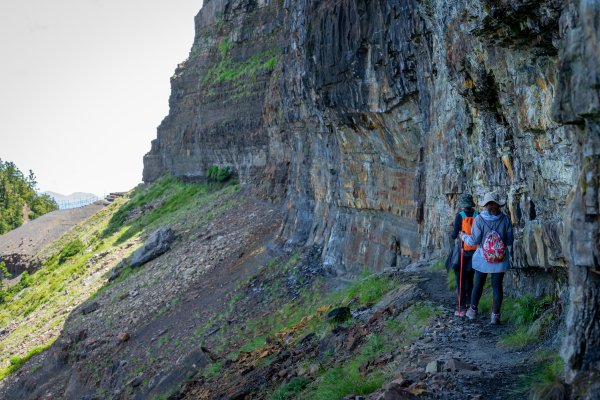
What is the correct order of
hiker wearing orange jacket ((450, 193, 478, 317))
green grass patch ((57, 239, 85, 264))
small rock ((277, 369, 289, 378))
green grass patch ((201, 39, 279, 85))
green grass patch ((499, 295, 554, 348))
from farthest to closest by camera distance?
1. green grass patch ((57, 239, 85, 264))
2. green grass patch ((201, 39, 279, 85))
3. small rock ((277, 369, 289, 378))
4. hiker wearing orange jacket ((450, 193, 478, 317))
5. green grass patch ((499, 295, 554, 348))

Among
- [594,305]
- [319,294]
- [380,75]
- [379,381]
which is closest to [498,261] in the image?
[379,381]

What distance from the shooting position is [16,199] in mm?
69062

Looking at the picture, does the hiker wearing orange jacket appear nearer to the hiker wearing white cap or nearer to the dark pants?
the dark pants

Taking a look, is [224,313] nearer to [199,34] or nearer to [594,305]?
[594,305]

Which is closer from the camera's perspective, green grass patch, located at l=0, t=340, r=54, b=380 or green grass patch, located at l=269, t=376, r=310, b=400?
green grass patch, located at l=269, t=376, r=310, b=400

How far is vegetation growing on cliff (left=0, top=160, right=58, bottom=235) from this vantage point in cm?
6619

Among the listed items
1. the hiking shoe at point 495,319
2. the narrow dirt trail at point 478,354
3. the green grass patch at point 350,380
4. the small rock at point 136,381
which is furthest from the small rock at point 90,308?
the hiking shoe at point 495,319

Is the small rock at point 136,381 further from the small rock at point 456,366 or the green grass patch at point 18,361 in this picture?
the small rock at point 456,366

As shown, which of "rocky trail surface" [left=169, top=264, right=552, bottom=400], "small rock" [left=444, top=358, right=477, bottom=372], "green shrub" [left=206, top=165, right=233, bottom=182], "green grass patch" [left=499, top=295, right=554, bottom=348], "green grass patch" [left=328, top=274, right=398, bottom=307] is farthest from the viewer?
"green shrub" [left=206, top=165, right=233, bottom=182]

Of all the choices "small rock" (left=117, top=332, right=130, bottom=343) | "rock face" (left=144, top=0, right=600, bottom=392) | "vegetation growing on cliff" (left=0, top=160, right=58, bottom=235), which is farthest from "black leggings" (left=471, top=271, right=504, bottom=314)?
"vegetation growing on cliff" (left=0, top=160, right=58, bottom=235)

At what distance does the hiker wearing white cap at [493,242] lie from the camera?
25.1 ft

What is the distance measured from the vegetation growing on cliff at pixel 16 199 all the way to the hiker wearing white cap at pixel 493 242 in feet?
208

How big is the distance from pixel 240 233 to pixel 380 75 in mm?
12513

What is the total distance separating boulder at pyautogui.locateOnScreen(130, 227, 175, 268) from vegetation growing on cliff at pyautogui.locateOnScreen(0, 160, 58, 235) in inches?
1540
